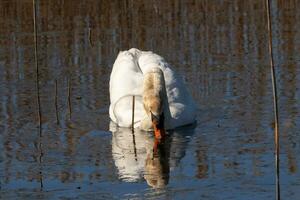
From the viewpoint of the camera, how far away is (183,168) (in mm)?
10023

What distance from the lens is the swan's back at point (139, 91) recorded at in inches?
485

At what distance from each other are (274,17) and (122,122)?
20.9 ft

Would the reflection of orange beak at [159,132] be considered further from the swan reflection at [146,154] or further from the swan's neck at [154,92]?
the swan's neck at [154,92]

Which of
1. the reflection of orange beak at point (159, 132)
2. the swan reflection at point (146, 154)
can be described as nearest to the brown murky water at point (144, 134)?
the swan reflection at point (146, 154)

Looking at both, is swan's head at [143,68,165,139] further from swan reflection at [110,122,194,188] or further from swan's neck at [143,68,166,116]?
swan reflection at [110,122,194,188]

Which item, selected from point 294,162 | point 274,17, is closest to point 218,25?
point 274,17

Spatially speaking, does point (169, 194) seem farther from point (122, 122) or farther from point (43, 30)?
point (43, 30)

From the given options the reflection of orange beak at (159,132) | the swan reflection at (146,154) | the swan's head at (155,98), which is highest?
the swan's head at (155,98)

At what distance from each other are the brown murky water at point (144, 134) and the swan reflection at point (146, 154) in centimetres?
2

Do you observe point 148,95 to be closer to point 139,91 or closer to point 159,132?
point 159,132

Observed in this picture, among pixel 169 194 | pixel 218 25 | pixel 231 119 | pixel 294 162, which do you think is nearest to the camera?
pixel 169 194

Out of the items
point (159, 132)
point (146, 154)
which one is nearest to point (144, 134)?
point (159, 132)

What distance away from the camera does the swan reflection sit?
9859 millimetres

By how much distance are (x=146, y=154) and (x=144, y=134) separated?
3.78 ft
